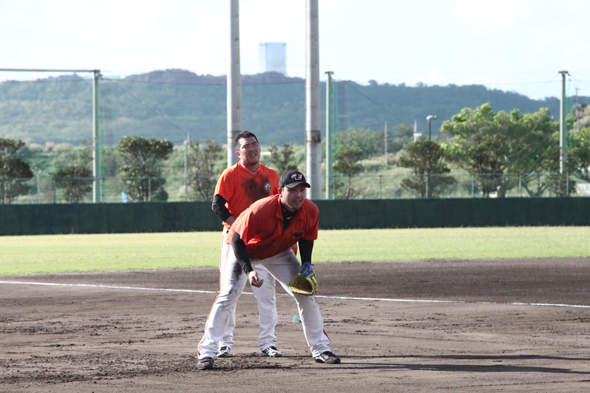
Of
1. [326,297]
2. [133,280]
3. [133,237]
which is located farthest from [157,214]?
[326,297]

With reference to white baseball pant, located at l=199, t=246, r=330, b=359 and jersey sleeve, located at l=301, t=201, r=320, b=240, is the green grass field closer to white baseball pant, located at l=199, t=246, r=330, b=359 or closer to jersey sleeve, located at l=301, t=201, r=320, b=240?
white baseball pant, located at l=199, t=246, r=330, b=359

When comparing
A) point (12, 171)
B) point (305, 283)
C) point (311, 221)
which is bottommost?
point (305, 283)

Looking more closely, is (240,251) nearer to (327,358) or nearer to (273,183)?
(327,358)

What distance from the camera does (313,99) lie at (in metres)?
29.8

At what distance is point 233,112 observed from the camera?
2761 cm

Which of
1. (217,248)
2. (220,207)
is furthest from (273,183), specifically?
(217,248)

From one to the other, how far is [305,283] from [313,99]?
78.4 feet

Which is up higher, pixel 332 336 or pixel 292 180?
pixel 292 180

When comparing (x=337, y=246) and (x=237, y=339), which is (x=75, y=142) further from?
(x=237, y=339)

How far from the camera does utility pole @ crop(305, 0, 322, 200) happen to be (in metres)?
29.4

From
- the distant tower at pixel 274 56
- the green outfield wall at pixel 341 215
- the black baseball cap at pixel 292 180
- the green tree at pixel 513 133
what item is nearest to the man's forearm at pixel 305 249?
the black baseball cap at pixel 292 180

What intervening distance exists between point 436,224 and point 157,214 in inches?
451

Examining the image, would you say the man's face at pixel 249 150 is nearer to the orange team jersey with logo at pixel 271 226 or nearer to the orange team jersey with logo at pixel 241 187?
the orange team jersey with logo at pixel 241 187

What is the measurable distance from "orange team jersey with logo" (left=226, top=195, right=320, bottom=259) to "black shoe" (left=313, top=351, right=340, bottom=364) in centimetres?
98
